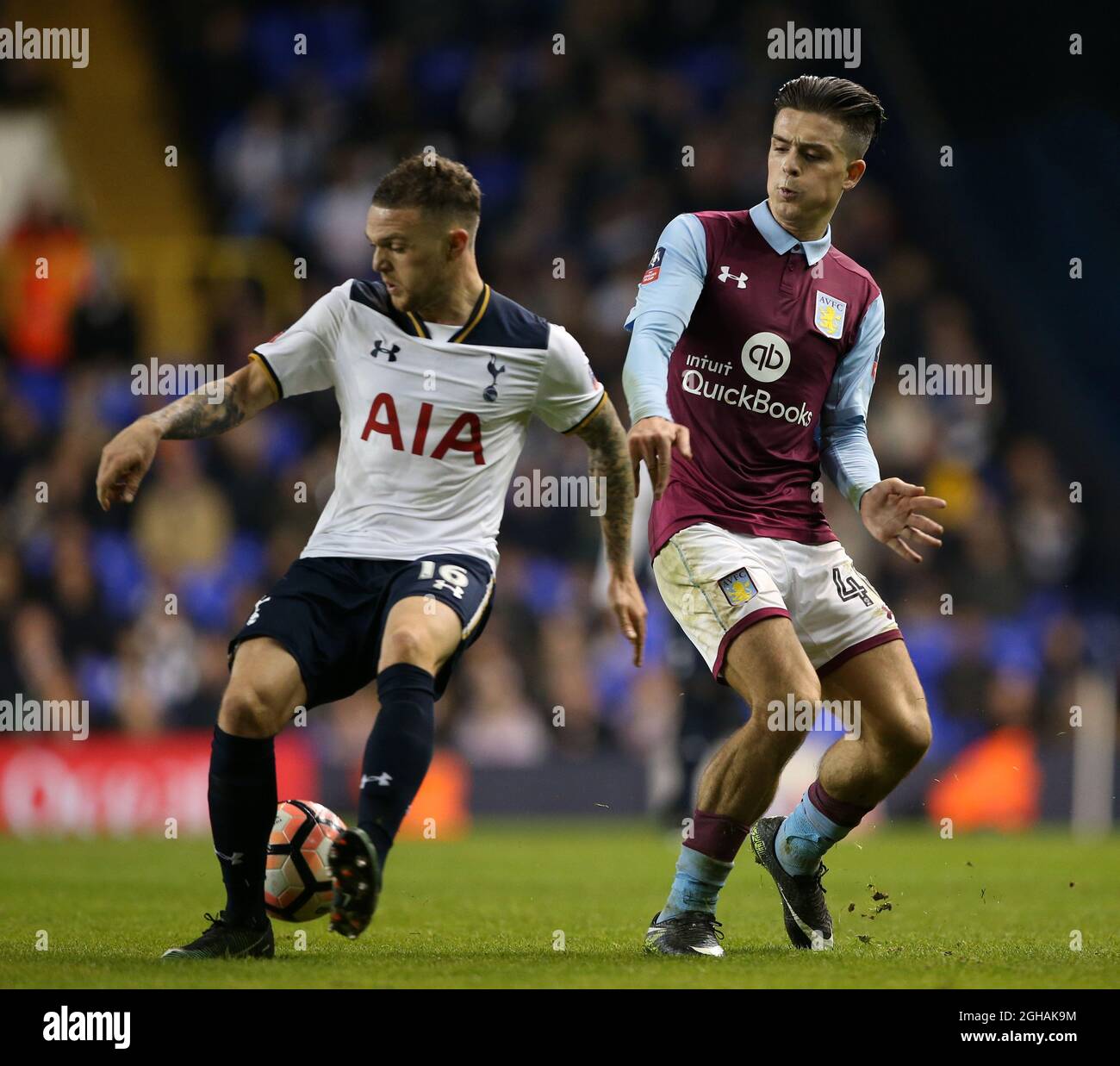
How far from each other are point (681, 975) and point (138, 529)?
9680 millimetres

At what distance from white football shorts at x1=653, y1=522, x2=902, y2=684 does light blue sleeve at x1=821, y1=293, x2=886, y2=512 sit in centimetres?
26

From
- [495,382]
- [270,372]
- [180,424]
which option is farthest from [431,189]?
[180,424]

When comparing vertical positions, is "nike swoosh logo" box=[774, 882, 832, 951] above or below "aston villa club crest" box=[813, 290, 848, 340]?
below

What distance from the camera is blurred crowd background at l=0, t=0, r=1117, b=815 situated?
42.0 ft

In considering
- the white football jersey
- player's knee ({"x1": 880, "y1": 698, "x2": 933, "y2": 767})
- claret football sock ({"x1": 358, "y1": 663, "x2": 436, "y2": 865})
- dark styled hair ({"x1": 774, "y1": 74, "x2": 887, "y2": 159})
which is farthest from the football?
dark styled hair ({"x1": 774, "y1": 74, "x2": 887, "y2": 159})

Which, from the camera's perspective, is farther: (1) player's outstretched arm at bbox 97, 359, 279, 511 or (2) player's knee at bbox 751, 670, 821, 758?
(2) player's knee at bbox 751, 670, 821, 758

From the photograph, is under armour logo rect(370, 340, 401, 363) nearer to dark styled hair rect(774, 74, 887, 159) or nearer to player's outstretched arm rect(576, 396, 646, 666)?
player's outstretched arm rect(576, 396, 646, 666)

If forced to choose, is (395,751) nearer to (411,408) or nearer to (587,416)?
(411,408)

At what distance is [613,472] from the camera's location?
5438 millimetres

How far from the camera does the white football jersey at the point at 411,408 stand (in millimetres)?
5090

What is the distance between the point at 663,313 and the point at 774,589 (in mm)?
871

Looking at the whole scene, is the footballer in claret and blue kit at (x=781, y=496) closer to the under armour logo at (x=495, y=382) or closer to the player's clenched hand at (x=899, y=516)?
the player's clenched hand at (x=899, y=516)

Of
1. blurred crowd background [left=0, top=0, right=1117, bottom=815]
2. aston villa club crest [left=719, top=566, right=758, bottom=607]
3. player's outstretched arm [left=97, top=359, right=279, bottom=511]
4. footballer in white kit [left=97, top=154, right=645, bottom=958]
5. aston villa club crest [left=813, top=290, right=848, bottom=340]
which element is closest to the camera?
player's outstretched arm [left=97, top=359, right=279, bottom=511]

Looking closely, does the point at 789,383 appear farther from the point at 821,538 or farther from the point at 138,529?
the point at 138,529
